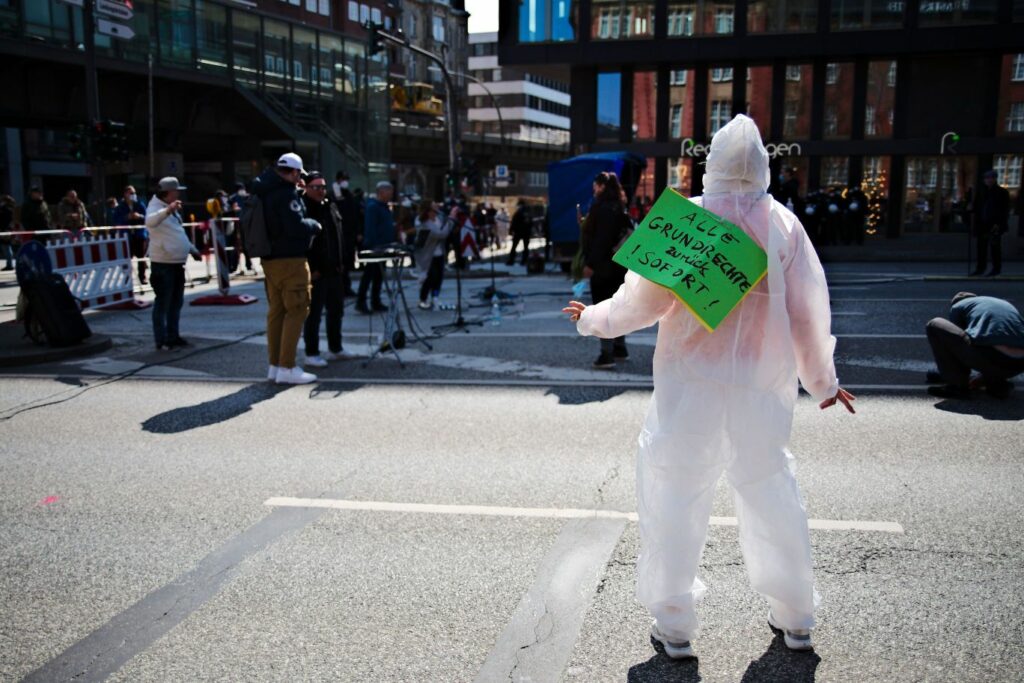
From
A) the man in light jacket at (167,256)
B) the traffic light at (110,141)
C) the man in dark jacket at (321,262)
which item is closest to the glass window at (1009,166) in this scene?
the traffic light at (110,141)

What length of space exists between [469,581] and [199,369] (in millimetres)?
6382

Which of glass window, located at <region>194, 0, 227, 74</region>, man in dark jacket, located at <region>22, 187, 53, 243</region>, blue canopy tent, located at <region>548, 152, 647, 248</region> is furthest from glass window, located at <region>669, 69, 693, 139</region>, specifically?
man in dark jacket, located at <region>22, 187, 53, 243</region>


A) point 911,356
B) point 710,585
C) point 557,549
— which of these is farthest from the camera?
point 911,356

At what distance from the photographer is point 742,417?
3238 millimetres

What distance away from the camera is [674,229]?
137 inches

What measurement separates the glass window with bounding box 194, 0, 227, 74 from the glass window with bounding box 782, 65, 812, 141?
22.1m

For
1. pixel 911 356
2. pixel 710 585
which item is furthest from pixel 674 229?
pixel 911 356

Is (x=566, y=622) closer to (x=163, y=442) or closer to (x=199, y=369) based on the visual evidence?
(x=163, y=442)

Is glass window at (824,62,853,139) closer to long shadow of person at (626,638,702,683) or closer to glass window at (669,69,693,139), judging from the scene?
glass window at (669,69,693,139)

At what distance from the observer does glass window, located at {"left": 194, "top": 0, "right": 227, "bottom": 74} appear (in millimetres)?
34312

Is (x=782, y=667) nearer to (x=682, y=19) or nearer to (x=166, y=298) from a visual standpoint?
(x=166, y=298)

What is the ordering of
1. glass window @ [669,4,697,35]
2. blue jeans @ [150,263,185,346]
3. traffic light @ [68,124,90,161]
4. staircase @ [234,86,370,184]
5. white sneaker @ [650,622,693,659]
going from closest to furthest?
white sneaker @ [650,622,693,659]
blue jeans @ [150,263,185,346]
traffic light @ [68,124,90,161]
glass window @ [669,4,697,35]
staircase @ [234,86,370,184]

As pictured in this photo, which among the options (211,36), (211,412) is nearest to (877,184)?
(211,36)

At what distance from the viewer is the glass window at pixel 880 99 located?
3359cm
